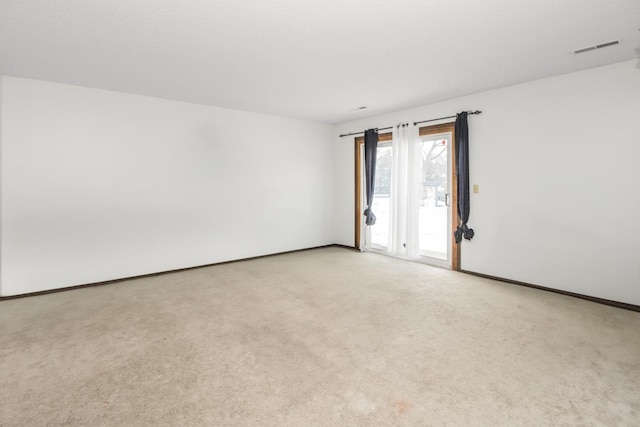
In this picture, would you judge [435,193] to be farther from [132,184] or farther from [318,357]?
[132,184]

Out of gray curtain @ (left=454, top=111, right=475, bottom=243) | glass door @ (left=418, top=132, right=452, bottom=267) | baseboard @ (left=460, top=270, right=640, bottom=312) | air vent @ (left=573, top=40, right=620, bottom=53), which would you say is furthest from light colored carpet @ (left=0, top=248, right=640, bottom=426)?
air vent @ (left=573, top=40, right=620, bottom=53)

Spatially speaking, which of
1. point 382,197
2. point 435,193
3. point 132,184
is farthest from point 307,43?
point 382,197

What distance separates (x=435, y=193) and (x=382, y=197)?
3.81 ft

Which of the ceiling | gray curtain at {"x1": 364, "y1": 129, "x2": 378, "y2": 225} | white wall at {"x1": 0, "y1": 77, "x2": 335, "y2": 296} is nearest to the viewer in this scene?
the ceiling

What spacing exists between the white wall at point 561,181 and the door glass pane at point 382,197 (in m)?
1.47

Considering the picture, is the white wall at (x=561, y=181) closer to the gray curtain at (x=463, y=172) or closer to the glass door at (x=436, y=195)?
the gray curtain at (x=463, y=172)

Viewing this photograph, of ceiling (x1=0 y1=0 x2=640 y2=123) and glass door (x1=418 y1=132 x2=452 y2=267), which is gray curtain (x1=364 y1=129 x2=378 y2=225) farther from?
ceiling (x1=0 y1=0 x2=640 y2=123)

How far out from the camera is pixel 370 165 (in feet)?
18.9

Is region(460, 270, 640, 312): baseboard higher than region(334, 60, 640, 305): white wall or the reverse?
the reverse

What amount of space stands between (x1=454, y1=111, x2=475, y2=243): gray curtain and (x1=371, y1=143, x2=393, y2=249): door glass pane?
144cm

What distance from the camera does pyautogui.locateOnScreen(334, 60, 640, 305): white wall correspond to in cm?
325

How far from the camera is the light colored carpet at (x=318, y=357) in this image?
1.77 metres

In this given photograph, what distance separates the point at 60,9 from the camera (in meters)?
2.26

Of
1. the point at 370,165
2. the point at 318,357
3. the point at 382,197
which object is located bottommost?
the point at 318,357
